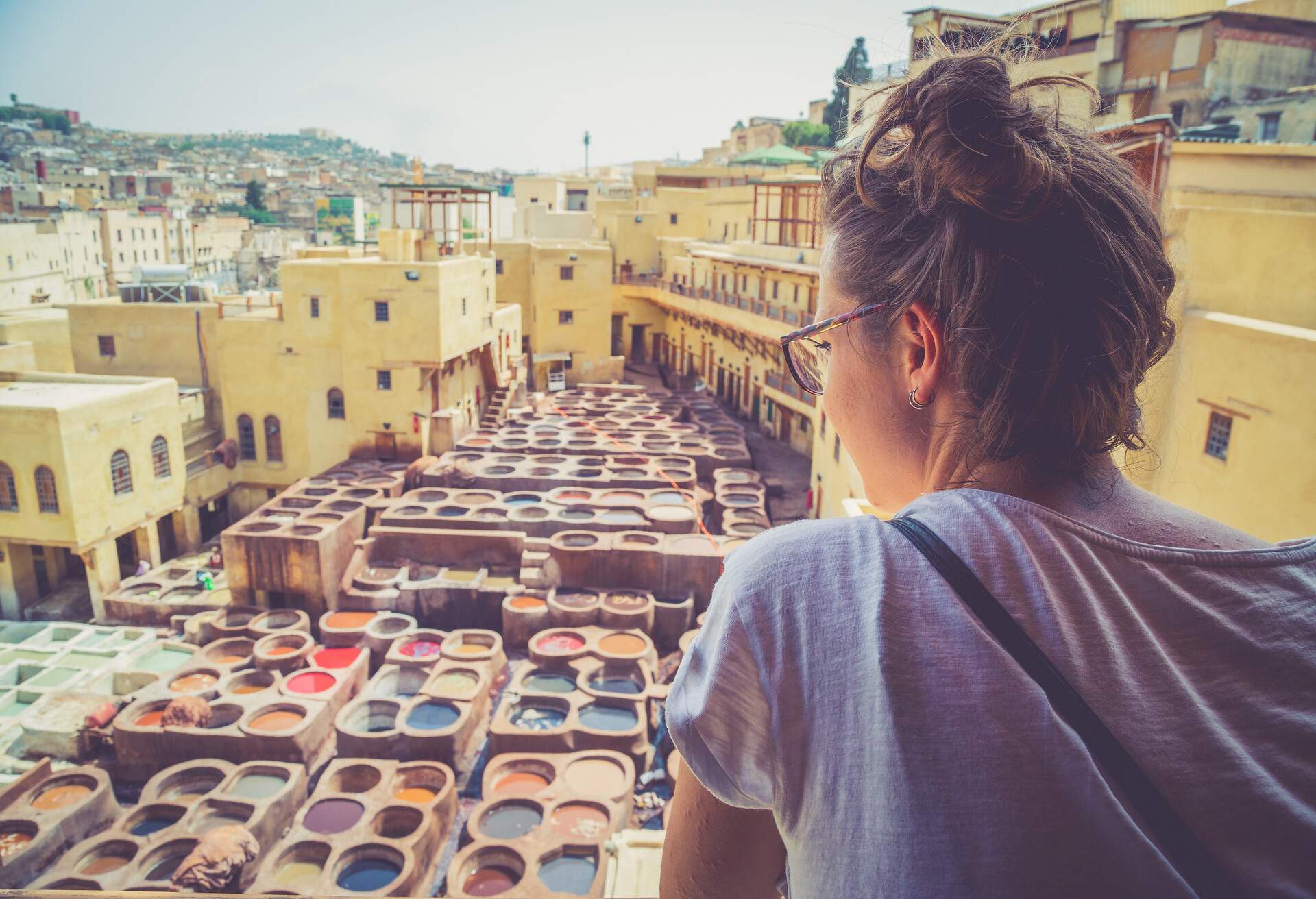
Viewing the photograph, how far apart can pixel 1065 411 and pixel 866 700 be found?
0.54 meters

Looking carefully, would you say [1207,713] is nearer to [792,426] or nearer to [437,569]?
[437,569]

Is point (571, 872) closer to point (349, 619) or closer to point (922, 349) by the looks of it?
point (349, 619)

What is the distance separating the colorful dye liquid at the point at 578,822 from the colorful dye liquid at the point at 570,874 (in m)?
0.22

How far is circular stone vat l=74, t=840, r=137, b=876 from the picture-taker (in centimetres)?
990

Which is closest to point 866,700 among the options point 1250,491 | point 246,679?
point 1250,491

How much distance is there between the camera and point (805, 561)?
1.04 meters

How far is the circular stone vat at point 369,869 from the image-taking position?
9.66m

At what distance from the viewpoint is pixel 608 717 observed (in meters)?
12.4

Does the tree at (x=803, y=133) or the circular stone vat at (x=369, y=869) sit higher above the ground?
the tree at (x=803, y=133)

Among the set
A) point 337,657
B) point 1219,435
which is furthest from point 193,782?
point 1219,435

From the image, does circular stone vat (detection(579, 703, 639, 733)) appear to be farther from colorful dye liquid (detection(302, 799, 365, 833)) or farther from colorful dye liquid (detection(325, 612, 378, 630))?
colorful dye liquid (detection(325, 612, 378, 630))

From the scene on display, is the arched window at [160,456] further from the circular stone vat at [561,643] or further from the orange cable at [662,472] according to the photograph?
the circular stone vat at [561,643]

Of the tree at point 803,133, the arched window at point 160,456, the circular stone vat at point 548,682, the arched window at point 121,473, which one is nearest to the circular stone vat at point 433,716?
the circular stone vat at point 548,682

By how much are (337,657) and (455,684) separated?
2607 mm
